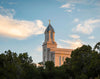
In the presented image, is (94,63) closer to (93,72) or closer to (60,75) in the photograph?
(93,72)

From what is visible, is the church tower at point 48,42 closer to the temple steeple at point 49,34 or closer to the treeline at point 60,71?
the temple steeple at point 49,34

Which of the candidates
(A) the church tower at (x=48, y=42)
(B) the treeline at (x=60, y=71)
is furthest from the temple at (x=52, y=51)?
(B) the treeline at (x=60, y=71)

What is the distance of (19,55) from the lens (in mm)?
66625

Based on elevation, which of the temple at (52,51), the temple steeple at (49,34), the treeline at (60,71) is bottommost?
the treeline at (60,71)

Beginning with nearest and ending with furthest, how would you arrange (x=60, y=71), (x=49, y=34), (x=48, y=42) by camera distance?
(x=60, y=71) → (x=48, y=42) → (x=49, y=34)

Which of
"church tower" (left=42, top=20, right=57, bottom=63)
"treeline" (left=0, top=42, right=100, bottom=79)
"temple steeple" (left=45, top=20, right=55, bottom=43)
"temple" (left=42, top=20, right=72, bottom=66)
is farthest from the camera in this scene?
"temple steeple" (left=45, top=20, right=55, bottom=43)

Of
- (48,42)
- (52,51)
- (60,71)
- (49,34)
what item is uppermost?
(49,34)

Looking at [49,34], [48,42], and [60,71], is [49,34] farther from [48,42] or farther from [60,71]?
[60,71]

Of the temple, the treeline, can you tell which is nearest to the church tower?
the temple

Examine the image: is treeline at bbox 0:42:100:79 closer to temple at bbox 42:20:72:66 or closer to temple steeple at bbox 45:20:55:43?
temple at bbox 42:20:72:66

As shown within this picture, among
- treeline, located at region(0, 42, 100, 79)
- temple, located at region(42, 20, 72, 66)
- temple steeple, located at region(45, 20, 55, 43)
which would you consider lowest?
treeline, located at region(0, 42, 100, 79)

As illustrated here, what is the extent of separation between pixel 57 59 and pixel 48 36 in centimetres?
1121

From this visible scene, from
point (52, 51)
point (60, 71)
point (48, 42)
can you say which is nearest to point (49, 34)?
point (48, 42)

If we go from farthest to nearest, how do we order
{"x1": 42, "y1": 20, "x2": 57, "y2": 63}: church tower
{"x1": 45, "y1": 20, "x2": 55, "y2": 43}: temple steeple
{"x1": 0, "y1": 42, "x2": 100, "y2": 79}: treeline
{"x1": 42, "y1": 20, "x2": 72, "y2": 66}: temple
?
{"x1": 45, "y1": 20, "x2": 55, "y2": 43}: temple steeple, {"x1": 42, "y1": 20, "x2": 57, "y2": 63}: church tower, {"x1": 42, "y1": 20, "x2": 72, "y2": 66}: temple, {"x1": 0, "y1": 42, "x2": 100, "y2": 79}: treeline
